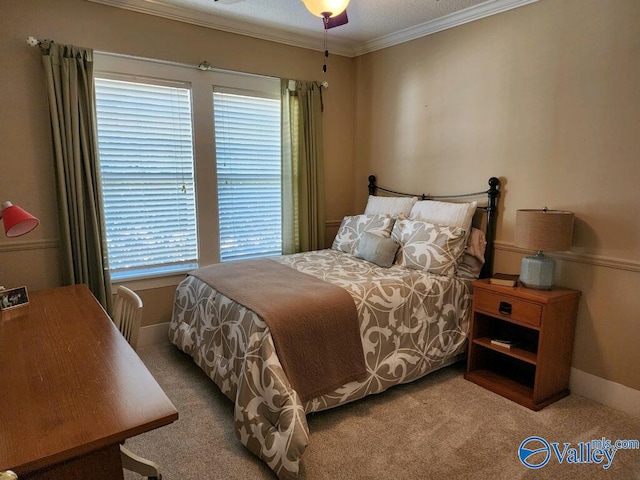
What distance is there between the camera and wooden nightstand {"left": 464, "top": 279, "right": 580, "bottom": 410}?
236 centimetres

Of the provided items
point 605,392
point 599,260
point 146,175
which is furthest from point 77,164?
point 605,392

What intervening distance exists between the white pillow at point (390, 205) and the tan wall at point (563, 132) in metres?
0.23

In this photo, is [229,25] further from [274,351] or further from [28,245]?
[274,351]

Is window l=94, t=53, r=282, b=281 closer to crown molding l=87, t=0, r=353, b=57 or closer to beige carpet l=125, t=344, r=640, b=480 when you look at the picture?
crown molding l=87, t=0, r=353, b=57

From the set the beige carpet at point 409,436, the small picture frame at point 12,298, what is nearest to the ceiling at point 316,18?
the small picture frame at point 12,298

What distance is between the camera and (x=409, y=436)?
2123 millimetres

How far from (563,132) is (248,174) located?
96.8 inches

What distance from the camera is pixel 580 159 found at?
8.11 feet

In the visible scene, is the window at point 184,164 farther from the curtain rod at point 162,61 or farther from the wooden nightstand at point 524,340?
the wooden nightstand at point 524,340

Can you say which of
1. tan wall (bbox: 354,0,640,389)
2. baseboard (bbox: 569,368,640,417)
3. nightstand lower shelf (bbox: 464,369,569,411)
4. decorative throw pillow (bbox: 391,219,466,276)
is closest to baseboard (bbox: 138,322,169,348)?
decorative throw pillow (bbox: 391,219,466,276)

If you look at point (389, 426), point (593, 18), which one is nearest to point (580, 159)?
point (593, 18)

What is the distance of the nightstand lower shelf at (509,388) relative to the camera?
94.7 inches

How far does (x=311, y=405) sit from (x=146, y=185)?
2.10 meters

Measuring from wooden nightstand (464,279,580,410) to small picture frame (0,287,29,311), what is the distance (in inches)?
104
